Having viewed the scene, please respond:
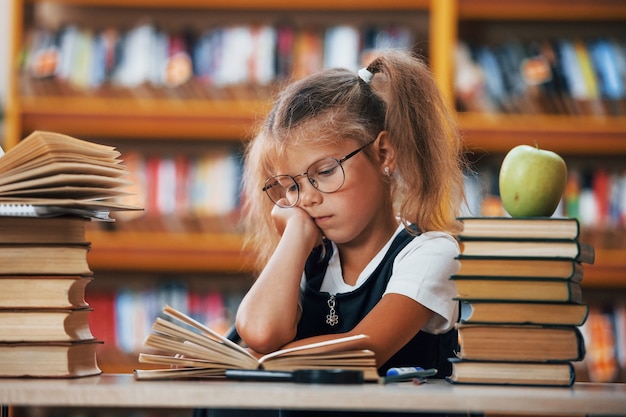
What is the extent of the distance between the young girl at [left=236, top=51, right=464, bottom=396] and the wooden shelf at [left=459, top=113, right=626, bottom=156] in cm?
126

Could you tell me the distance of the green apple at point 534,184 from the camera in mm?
1356

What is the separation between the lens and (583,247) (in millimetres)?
1324

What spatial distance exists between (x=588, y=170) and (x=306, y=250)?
6.14ft

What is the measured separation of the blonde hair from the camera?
5.69 ft

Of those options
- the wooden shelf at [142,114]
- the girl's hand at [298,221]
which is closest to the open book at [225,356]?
the girl's hand at [298,221]

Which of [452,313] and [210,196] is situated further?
A: [210,196]

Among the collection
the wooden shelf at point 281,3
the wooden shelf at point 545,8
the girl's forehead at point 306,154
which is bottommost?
the girl's forehead at point 306,154

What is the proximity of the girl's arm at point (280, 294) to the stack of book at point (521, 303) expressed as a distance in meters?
0.37

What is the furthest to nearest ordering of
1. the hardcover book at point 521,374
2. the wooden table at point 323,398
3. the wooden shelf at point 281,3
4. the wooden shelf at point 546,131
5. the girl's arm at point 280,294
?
the wooden shelf at point 281,3 → the wooden shelf at point 546,131 → the girl's arm at point 280,294 → the hardcover book at point 521,374 → the wooden table at point 323,398

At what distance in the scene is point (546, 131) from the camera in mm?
3139

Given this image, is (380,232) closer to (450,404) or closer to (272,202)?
(272,202)

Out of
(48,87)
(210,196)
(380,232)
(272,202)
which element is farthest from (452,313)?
(48,87)

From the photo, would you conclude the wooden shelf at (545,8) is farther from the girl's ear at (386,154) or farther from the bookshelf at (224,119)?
the girl's ear at (386,154)

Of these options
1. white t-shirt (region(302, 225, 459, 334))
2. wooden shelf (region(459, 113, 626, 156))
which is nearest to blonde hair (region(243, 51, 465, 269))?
white t-shirt (region(302, 225, 459, 334))
